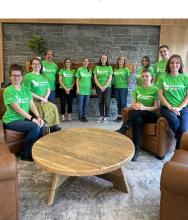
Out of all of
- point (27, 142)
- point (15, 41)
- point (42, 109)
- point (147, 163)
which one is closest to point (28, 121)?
point (27, 142)

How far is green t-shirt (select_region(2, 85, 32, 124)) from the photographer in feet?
10.4

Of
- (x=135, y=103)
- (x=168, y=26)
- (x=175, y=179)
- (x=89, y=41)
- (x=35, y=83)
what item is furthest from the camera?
(x=89, y=41)

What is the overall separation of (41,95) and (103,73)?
4.72 ft

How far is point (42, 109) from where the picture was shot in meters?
3.77

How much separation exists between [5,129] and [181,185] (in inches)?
85.8

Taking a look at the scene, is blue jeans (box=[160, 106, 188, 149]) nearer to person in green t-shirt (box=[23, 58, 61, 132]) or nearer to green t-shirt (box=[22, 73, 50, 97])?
person in green t-shirt (box=[23, 58, 61, 132])

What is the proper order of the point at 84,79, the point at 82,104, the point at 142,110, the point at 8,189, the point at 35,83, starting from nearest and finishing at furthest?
the point at 8,189 → the point at 142,110 → the point at 35,83 → the point at 84,79 → the point at 82,104

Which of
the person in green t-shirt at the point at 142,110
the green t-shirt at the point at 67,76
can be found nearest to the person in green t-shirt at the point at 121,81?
the green t-shirt at the point at 67,76

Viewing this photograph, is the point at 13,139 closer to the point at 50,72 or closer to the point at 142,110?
the point at 142,110

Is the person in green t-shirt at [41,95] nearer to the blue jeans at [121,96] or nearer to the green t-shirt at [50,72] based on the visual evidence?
the green t-shirt at [50,72]

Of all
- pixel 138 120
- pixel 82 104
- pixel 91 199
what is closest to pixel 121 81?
pixel 82 104

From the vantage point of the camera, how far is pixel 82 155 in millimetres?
2322

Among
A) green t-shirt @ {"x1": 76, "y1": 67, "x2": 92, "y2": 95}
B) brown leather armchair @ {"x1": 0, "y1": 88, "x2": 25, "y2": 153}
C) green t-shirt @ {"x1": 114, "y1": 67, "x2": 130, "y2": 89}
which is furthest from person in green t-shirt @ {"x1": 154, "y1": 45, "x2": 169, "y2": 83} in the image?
brown leather armchair @ {"x1": 0, "y1": 88, "x2": 25, "y2": 153}
